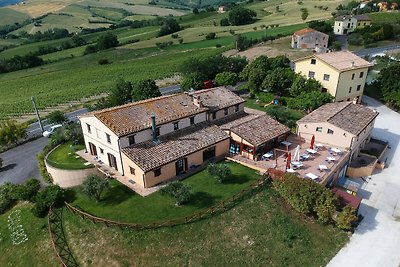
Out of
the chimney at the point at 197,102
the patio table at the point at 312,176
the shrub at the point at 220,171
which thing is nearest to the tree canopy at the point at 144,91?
the chimney at the point at 197,102

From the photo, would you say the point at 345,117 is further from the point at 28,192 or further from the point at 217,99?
the point at 28,192

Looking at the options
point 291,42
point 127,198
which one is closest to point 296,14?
point 291,42

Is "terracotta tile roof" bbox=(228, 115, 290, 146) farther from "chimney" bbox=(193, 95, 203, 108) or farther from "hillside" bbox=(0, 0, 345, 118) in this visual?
"hillside" bbox=(0, 0, 345, 118)

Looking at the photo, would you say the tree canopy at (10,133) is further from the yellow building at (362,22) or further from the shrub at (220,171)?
the yellow building at (362,22)

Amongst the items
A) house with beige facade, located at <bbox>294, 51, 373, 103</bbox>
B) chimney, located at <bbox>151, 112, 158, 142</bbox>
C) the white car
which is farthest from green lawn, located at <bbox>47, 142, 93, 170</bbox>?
house with beige facade, located at <bbox>294, 51, 373, 103</bbox>

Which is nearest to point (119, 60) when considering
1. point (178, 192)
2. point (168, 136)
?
point (168, 136)

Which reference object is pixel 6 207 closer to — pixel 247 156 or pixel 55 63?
pixel 247 156
